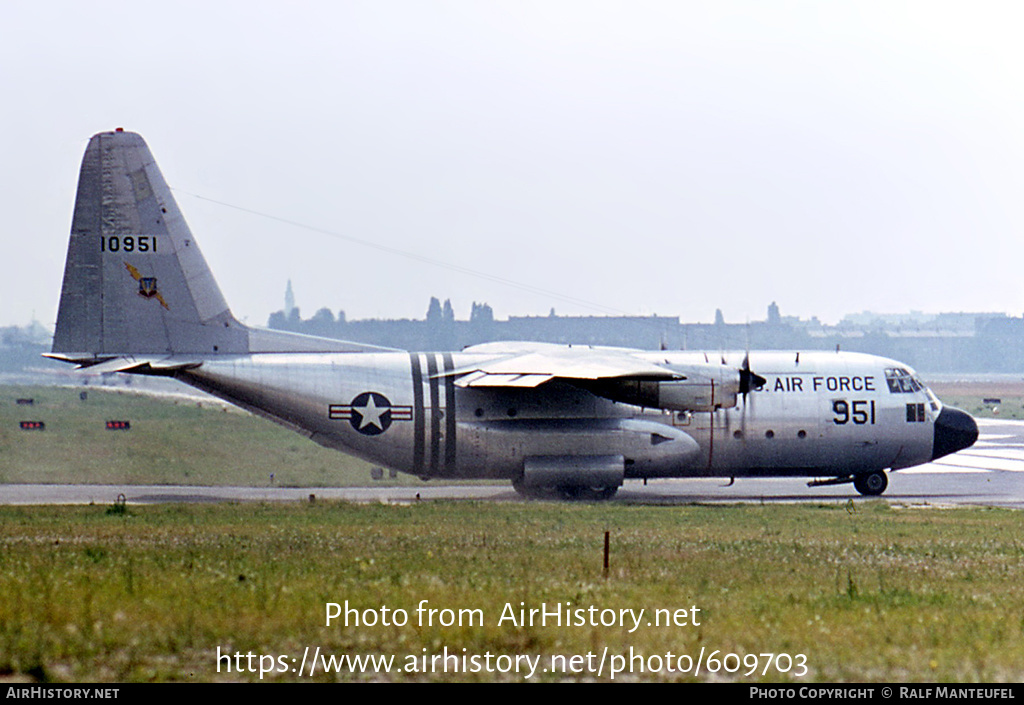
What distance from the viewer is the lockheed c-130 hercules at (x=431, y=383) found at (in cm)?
3297

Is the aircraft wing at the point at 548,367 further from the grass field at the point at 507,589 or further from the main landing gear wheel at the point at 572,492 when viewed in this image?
the main landing gear wheel at the point at 572,492

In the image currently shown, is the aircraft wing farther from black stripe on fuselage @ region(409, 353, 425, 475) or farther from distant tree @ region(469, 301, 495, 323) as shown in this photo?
distant tree @ region(469, 301, 495, 323)

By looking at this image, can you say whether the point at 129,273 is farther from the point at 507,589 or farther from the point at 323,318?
the point at 323,318

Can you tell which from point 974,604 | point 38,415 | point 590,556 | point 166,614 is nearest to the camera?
point 166,614

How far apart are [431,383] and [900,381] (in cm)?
1616

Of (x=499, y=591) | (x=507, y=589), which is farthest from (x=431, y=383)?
(x=499, y=591)

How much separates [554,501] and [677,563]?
16339 millimetres

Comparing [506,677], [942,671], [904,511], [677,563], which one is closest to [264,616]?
[506,677]

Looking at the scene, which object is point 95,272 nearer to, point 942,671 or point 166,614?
point 166,614

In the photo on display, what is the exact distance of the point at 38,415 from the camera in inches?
2734

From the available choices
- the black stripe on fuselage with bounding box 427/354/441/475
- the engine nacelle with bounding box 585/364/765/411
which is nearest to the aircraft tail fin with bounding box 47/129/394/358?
the black stripe on fuselage with bounding box 427/354/441/475

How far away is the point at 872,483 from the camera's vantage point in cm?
3903

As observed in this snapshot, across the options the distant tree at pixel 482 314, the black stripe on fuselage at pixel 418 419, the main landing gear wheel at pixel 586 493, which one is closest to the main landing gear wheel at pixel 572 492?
the main landing gear wheel at pixel 586 493

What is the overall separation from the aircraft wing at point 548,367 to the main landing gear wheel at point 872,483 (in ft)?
32.5
